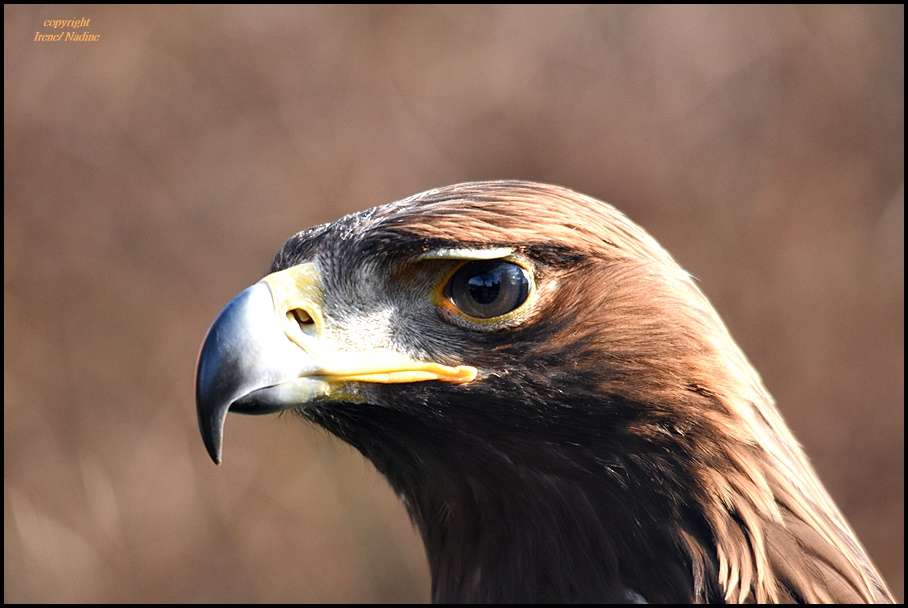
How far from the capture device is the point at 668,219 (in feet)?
28.5

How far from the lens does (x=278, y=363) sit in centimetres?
235

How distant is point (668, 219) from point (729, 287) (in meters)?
0.81

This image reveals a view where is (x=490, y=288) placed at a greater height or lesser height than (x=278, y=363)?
greater

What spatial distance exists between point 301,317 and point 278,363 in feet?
0.57

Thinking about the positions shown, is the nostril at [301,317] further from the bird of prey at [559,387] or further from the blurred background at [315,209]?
the blurred background at [315,209]

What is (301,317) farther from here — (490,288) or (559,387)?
(559,387)

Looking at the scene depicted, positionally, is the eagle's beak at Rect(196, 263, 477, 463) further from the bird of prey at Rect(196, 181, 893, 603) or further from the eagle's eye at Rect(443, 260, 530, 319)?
the eagle's eye at Rect(443, 260, 530, 319)

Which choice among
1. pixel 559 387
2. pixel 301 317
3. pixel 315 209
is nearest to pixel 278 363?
pixel 301 317

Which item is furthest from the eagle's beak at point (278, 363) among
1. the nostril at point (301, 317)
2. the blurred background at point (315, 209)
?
the blurred background at point (315, 209)

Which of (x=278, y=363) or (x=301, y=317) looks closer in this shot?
(x=278, y=363)

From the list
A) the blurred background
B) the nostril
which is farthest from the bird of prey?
the blurred background

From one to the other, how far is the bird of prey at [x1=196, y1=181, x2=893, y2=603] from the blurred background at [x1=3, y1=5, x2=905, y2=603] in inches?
227

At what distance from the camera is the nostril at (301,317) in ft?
8.10

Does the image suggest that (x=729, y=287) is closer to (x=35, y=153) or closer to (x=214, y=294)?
(x=214, y=294)
